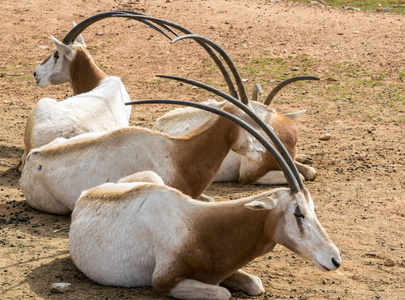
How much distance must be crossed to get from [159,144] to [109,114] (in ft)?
6.79

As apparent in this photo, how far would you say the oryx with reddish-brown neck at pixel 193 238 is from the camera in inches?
189

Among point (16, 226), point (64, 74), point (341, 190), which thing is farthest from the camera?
point (64, 74)

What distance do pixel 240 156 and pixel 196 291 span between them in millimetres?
4051

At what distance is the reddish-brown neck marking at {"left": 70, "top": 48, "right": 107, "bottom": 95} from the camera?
983 centimetres

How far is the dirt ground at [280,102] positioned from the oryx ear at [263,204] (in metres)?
0.81

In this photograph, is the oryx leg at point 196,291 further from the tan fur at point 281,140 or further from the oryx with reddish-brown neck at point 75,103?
the tan fur at point 281,140

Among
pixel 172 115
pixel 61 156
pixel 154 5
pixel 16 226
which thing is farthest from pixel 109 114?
pixel 154 5

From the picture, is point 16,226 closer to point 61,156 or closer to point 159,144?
point 61,156

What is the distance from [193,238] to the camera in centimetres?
487

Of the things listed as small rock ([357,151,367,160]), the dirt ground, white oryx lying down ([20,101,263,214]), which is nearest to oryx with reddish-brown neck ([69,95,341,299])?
the dirt ground

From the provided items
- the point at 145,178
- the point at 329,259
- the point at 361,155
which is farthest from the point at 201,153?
the point at 361,155

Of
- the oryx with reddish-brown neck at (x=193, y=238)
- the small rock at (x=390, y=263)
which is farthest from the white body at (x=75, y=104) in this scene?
the small rock at (x=390, y=263)

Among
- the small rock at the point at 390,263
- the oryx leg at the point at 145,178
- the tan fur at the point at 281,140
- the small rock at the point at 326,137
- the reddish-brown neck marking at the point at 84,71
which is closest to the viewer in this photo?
the oryx leg at the point at 145,178

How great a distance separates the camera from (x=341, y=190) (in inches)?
318
